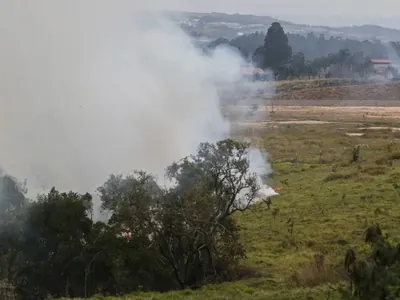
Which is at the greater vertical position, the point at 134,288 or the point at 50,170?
the point at 50,170

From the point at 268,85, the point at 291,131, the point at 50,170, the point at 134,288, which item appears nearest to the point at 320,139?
the point at 291,131

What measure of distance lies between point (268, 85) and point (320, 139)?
117ft

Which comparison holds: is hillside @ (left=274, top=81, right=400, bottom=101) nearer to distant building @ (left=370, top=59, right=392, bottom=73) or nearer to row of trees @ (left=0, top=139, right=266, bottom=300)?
distant building @ (left=370, top=59, right=392, bottom=73)

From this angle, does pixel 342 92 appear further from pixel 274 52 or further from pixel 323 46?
pixel 323 46

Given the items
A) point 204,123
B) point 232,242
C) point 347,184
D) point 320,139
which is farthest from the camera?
point 320,139

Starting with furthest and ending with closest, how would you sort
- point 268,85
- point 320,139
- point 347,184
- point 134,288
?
point 268,85 → point 320,139 → point 347,184 → point 134,288

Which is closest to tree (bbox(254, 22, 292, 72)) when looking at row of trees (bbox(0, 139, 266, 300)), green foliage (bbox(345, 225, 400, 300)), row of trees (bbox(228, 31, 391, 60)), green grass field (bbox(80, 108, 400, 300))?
row of trees (bbox(228, 31, 391, 60))

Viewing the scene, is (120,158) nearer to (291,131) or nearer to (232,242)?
(232,242)

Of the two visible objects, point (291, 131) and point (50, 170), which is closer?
point (50, 170)

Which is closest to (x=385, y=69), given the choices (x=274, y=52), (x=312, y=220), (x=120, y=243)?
(x=274, y=52)

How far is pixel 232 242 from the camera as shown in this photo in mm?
15719

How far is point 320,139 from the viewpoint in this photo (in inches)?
1695

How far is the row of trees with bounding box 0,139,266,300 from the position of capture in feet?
46.6

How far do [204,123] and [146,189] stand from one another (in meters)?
18.9
